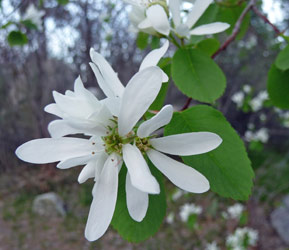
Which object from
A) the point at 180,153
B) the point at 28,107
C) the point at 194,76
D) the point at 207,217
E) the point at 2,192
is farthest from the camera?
the point at 28,107

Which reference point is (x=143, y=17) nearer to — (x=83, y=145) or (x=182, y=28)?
(x=182, y=28)

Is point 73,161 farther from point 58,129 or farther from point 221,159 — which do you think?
point 221,159

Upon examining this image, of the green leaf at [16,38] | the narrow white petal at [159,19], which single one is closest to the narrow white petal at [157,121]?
the narrow white petal at [159,19]

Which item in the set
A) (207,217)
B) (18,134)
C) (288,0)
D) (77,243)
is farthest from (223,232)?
(18,134)

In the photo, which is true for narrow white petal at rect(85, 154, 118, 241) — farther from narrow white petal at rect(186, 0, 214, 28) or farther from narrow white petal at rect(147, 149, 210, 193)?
narrow white petal at rect(186, 0, 214, 28)

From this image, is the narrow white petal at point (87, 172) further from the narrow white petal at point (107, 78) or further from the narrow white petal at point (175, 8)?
the narrow white petal at point (175, 8)
